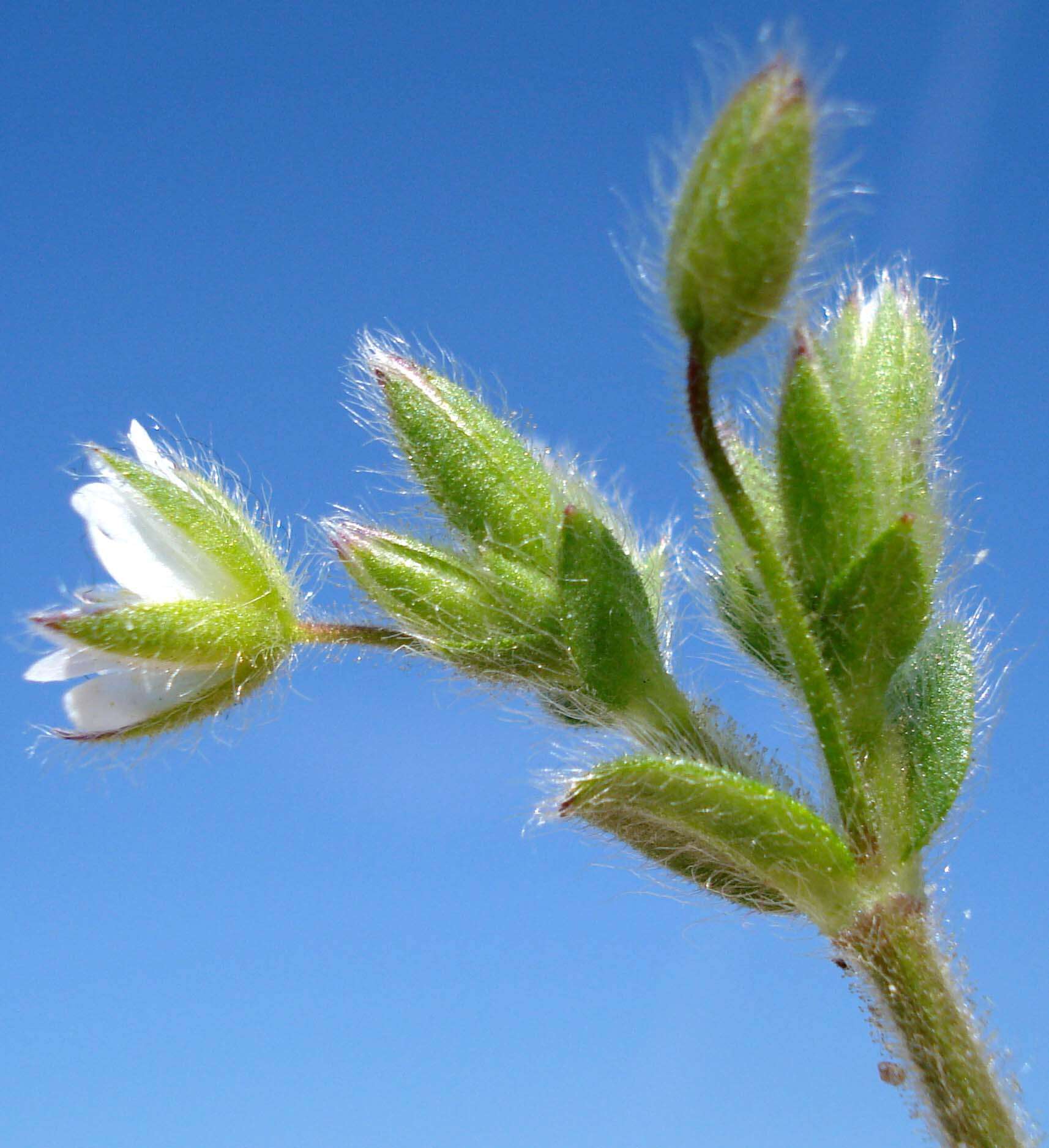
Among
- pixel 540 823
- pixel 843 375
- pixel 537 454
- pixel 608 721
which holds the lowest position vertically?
pixel 540 823

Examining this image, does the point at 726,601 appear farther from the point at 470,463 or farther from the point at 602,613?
the point at 470,463

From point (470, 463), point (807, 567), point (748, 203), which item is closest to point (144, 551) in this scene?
point (470, 463)

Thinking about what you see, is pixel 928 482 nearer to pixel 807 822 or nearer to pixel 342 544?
pixel 807 822

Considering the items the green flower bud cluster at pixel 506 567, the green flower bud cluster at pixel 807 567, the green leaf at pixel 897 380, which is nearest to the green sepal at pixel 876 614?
Result: the green flower bud cluster at pixel 807 567

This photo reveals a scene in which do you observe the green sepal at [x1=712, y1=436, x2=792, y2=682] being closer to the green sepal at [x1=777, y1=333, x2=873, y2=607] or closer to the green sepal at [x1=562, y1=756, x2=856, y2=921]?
the green sepal at [x1=777, y1=333, x2=873, y2=607]

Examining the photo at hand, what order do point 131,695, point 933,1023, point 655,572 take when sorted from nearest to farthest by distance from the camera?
point 933,1023
point 655,572
point 131,695

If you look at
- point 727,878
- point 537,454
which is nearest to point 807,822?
point 727,878
